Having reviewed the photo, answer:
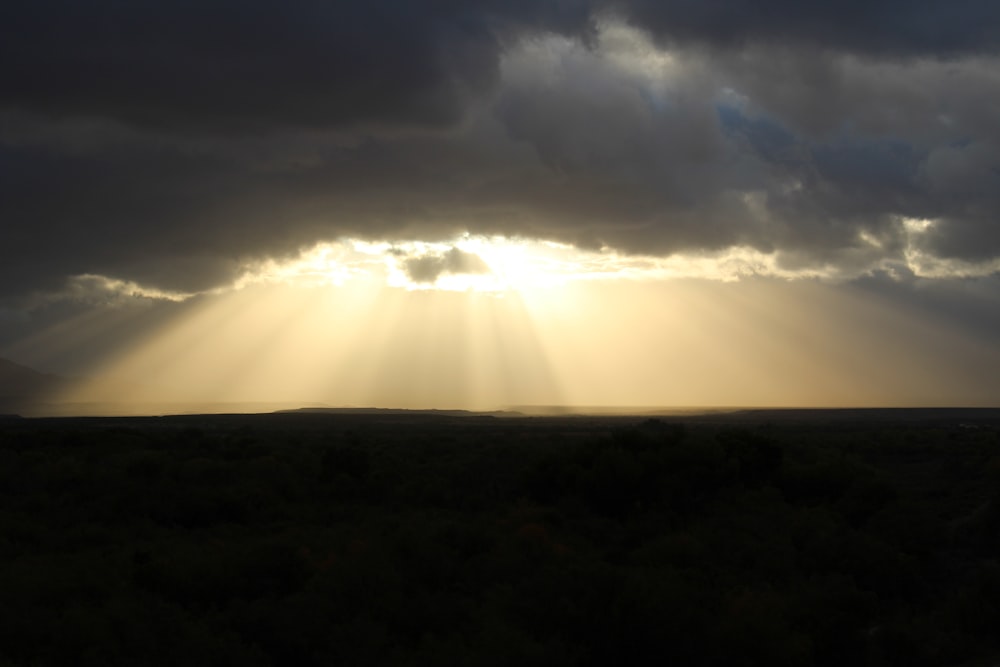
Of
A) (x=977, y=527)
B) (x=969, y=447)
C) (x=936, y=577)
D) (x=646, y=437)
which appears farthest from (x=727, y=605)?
(x=969, y=447)

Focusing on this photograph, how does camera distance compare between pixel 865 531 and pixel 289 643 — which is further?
pixel 865 531

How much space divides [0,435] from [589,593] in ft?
197

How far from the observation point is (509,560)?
20547 mm

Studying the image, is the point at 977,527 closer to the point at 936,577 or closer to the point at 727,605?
the point at 936,577

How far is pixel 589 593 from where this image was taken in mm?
15461

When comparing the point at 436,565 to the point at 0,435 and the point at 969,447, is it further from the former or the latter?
the point at 0,435

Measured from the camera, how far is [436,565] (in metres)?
20.3

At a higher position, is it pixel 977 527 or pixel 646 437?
pixel 646 437

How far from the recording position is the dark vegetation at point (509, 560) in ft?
49.4

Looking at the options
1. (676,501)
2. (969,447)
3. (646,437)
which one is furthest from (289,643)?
(969,447)

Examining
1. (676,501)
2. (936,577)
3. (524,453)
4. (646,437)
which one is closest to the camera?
(936,577)

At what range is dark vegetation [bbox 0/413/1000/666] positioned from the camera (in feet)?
49.4

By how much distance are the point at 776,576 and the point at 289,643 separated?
11866 mm

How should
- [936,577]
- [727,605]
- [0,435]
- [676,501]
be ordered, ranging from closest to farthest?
[727,605] < [936,577] < [676,501] < [0,435]
